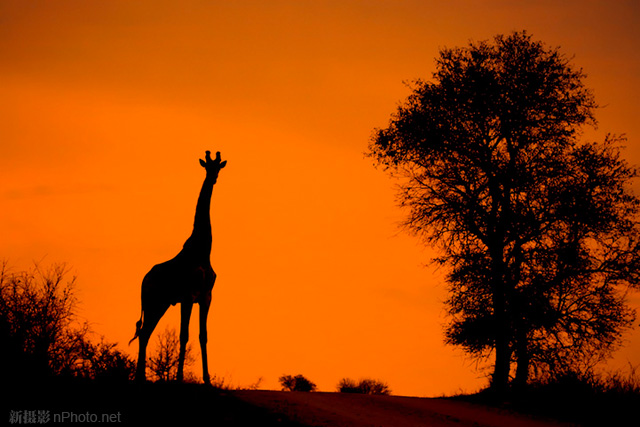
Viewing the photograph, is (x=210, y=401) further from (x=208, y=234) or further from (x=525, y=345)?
(x=525, y=345)

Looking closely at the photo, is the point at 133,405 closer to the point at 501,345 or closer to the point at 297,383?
the point at 501,345

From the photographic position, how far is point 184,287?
59.7ft

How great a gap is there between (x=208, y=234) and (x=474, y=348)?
1583cm

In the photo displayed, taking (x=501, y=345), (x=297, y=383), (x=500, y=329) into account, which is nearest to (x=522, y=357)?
(x=501, y=345)

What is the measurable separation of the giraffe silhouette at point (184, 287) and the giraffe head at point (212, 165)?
110 cm

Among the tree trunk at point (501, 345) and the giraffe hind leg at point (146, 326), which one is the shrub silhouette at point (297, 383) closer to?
the tree trunk at point (501, 345)

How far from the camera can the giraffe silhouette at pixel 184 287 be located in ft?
59.6

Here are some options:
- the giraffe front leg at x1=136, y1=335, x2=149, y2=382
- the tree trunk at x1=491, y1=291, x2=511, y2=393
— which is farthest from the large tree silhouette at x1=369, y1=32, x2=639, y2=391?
the giraffe front leg at x1=136, y1=335, x2=149, y2=382

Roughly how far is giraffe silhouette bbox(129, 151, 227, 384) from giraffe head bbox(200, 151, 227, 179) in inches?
43.3

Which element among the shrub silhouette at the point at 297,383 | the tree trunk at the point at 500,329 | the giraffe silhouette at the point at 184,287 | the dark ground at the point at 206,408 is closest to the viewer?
the dark ground at the point at 206,408

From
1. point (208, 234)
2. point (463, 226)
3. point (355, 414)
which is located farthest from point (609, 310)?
point (208, 234)

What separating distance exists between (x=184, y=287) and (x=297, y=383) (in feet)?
83.0

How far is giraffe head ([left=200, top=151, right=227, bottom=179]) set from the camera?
19.2 metres

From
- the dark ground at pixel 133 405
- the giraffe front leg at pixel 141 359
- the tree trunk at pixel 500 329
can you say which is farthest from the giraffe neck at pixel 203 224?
the tree trunk at pixel 500 329
